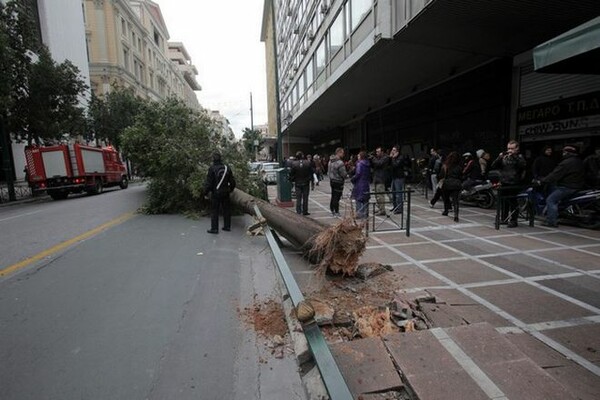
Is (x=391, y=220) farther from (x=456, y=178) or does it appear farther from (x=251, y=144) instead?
(x=251, y=144)

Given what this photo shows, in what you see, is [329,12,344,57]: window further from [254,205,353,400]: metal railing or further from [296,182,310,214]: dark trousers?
[254,205,353,400]: metal railing

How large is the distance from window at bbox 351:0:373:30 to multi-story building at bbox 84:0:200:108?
21977mm

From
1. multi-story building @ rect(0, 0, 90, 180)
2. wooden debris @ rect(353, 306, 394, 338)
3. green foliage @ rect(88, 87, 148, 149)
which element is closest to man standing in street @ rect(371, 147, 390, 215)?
wooden debris @ rect(353, 306, 394, 338)

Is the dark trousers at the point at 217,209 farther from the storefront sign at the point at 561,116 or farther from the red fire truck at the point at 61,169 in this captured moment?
the red fire truck at the point at 61,169

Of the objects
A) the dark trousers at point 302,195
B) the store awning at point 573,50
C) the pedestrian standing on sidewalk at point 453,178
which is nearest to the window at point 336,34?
the dark trousers at point 302,195

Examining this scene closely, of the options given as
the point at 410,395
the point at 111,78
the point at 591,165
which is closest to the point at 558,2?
the point at 591,165

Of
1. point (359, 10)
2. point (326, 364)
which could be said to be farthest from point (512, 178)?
point (359, 10)

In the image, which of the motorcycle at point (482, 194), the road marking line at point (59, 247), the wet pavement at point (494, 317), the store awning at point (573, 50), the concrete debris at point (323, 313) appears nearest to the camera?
the wet pavement at point (494, 317)

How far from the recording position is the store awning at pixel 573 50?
303 cm

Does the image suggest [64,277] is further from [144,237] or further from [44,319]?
[144,237]

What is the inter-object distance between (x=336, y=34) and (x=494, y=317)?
53.3ft

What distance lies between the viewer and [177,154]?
10508mm

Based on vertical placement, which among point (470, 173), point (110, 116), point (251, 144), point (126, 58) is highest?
point (126, 58)

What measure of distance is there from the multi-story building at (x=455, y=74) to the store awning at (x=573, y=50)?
215mm
